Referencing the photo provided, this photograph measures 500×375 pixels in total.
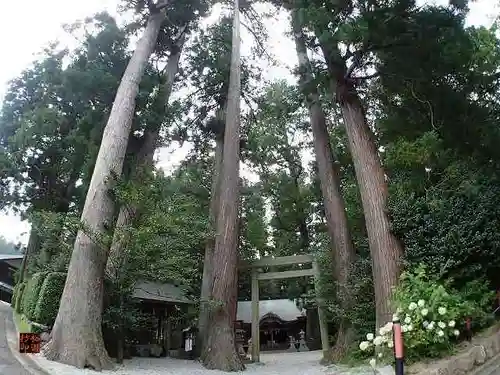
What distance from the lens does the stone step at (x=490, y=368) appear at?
15.7ft

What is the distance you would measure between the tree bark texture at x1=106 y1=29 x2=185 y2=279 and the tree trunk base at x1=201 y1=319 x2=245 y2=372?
9.18 feet

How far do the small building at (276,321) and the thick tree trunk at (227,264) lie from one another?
13.9m

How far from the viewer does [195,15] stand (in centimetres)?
1407

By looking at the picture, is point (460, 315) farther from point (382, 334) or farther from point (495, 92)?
point (495, 92)

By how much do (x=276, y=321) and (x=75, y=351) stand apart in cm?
1969

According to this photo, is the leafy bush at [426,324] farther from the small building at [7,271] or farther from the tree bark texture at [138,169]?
the small building at [7,271]

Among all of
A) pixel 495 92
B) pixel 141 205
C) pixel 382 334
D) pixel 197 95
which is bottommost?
pixel 382 334

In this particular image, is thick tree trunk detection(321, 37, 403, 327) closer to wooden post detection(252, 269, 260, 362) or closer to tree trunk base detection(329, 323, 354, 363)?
tree trunk base detection(329, 323, 354, 363)

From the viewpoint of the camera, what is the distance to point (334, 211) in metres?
11.8

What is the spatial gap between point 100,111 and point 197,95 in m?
3.91

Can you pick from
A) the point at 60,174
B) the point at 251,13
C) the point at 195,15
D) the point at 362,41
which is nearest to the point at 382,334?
the point at 362,41

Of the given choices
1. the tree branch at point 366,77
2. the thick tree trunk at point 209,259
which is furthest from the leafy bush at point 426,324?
the thick tree trunk at point 209,259

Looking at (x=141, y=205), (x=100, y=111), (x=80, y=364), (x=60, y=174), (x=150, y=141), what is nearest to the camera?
(x=80, y=364)

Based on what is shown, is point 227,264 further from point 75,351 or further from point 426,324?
point 426,324
